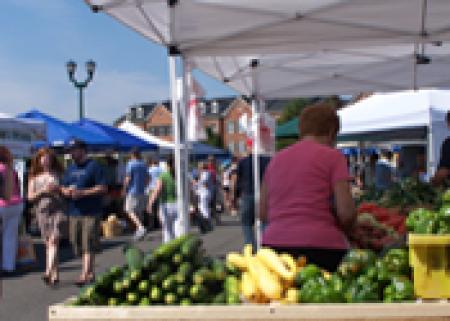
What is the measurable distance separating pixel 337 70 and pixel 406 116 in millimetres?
2643

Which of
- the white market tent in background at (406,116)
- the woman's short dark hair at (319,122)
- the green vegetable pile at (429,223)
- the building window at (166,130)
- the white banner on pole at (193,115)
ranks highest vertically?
the building window at (166,130)

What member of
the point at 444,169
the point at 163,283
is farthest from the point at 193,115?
the point at 163,283

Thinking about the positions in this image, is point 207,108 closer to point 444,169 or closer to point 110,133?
point 110,133

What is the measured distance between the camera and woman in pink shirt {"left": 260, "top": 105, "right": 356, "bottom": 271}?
3791 mm

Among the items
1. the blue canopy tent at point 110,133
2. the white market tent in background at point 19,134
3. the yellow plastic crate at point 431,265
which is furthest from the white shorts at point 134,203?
the yellow plastic crate at point 431,265

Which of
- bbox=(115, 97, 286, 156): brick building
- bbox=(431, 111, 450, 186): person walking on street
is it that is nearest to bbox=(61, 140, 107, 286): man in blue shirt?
bbox=(431, 111, 450, 186): person walking on street

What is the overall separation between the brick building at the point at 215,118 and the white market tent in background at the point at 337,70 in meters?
93.2

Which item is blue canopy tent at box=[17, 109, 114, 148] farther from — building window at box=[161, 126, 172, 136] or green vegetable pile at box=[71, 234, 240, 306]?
building window at box=[161, 126, 172, 136]

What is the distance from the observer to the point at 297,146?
3943mm

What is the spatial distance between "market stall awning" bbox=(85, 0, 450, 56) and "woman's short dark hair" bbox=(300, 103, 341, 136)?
2160 millimetres

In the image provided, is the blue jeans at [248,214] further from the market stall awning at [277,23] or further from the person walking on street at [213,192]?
the person walking on street at [213,192]

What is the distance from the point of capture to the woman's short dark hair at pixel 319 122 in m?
3.96

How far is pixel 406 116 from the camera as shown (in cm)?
1209

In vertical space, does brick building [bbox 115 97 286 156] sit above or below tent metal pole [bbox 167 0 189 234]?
above
